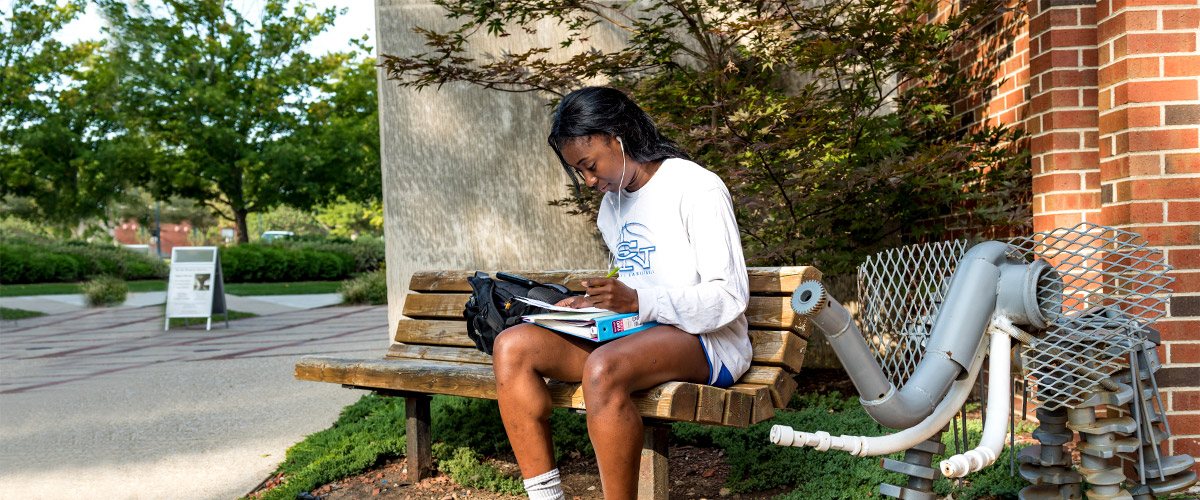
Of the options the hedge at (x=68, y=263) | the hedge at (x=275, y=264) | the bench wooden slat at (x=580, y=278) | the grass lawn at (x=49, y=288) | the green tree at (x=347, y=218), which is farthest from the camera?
the green tree at (x=347, y=218)

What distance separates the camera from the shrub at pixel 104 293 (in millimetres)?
15008

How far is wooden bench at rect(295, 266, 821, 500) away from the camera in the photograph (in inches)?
98.3

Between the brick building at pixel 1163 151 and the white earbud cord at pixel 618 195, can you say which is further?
the brick building at pixel 1163 151

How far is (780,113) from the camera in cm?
425

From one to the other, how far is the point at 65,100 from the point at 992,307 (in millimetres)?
20549

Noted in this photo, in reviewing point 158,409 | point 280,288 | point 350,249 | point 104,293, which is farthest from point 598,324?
point 350,249

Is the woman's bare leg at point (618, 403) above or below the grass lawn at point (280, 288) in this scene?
above

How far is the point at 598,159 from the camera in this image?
8.93 ft

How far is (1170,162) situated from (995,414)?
2.17 m


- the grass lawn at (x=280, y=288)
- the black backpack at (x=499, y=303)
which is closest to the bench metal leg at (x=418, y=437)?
the black backpack at (x=499, y=303)

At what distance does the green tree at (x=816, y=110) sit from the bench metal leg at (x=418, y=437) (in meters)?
1.87

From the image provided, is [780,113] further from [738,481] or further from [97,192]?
[97,192]

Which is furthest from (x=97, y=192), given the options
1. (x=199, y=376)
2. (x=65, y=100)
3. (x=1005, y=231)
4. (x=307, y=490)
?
(x=1005, y=231)

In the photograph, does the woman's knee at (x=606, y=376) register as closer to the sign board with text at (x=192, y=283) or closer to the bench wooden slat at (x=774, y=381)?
the bench wooden slat at (x=774, y=381)
